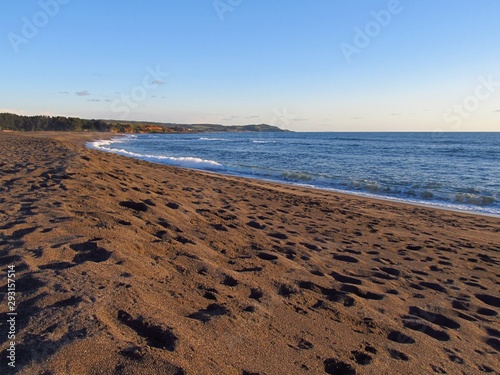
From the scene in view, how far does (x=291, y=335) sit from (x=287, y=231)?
13.1 ft

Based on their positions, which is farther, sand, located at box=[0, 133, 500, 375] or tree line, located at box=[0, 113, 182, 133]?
tree line, located at box=[0, 113, 182, 133]

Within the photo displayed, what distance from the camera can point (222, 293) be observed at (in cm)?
360

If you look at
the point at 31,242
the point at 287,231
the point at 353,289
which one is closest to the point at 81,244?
the point at 31,242

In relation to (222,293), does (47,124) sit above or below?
above

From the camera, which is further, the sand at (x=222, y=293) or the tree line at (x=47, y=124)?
the tree line at (x=47, y=124)

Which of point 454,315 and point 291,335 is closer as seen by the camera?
point 291,335

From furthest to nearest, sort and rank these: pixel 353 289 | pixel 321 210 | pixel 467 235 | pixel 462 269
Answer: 1. pixel 321 210
2. pixel 467 235
3. pixel 462 269
4. pixel 353 289

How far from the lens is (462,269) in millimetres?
5746

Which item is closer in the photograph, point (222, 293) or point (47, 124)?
point (222, 293)

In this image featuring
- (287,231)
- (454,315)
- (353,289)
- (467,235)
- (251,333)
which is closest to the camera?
(251,333)

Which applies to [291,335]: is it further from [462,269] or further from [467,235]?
[467,235]

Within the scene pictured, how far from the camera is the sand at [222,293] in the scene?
2.48 metres

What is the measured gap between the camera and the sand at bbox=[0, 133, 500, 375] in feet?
8.15

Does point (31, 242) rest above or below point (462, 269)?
above
